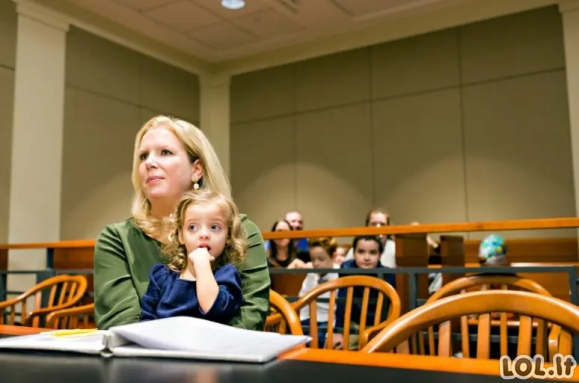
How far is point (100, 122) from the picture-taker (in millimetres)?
5723

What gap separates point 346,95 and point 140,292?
16.9 ft

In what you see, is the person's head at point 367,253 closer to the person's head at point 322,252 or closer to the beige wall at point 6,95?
the person's head at point 322,252

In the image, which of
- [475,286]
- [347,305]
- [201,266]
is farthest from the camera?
[347,305]

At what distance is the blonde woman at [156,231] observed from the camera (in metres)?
1.29

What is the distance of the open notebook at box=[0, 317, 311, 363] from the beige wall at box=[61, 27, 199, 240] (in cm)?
490

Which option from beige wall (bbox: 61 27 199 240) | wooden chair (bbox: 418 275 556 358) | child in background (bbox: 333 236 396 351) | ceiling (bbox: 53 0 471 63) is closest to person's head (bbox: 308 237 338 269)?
child in background (bbox: 333 236 396 351)

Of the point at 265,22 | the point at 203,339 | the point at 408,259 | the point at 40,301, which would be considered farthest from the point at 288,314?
the point at 265,22

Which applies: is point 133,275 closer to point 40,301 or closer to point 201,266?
point 201,266

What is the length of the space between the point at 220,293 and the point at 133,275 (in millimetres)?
321

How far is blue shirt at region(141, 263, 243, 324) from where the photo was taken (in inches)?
45.2

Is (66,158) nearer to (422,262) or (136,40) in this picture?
(136,40)

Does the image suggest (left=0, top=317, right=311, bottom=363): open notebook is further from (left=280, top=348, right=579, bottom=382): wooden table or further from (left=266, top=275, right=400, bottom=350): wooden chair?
(left=266, top=275, right=400, bottom=350): wooden chair

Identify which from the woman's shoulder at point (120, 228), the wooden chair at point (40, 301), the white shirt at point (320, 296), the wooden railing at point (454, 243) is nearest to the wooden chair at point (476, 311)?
the woman's shoulder at point (120, 228)

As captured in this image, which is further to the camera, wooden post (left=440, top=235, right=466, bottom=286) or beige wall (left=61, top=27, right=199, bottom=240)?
beige wall (left=61, top=27, right=199, bottom=240)
